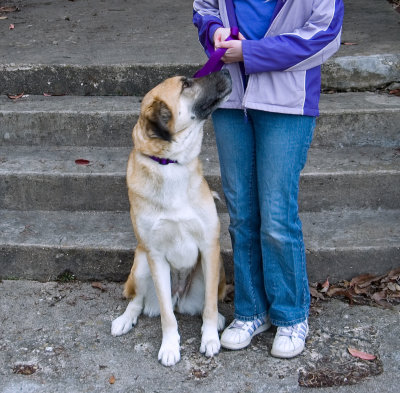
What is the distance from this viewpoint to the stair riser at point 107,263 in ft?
12.9

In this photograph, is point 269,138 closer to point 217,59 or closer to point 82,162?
point 217,59

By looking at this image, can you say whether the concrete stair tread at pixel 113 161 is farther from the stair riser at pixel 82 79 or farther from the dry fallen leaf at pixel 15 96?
the stair riser at pixel 82 79

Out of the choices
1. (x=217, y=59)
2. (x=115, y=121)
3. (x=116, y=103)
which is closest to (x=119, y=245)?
(x=115, y=121)

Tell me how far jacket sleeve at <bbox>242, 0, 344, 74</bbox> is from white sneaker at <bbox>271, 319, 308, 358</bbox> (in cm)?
143

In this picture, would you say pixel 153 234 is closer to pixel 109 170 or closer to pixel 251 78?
pixel 251 78

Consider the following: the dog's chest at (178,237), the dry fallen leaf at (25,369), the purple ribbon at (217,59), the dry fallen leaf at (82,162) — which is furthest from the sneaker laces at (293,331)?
the dry fallen leaf at (82,162)

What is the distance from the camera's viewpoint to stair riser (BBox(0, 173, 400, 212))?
14.2 feet

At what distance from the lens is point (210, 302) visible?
11.2 ft

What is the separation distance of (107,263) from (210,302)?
0.97m

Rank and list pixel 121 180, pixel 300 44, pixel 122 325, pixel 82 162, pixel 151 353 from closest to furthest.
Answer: pixel 300 44
pixel 151 353
pixel 122 325
pixel 121 180
pixel 82 162

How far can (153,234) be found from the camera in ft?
10.8

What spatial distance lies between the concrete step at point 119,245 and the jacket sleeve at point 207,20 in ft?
4.65

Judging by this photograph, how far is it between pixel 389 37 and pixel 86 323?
3.89 m

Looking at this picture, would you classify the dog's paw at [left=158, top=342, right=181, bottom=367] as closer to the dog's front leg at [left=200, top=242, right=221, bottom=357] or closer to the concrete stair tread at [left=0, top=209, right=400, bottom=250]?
the dog's front leg at [left=200, top=242, right=221, bottom=357]
